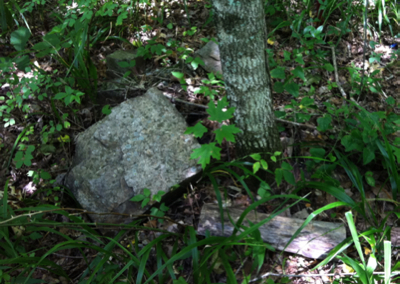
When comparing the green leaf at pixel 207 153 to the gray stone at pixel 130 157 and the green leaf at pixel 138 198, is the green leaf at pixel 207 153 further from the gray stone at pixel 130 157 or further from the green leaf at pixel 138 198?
the green leaf at pixel 138 198

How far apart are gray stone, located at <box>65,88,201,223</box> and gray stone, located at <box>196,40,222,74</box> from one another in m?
0.66

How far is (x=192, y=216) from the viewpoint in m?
2.17

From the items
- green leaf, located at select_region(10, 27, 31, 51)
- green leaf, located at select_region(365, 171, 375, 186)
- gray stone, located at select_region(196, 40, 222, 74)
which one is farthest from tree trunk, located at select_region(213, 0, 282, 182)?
green leaf, located at select_region(10, 27, 31, 51)

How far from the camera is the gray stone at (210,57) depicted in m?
2.94

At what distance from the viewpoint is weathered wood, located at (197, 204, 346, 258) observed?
183 cm

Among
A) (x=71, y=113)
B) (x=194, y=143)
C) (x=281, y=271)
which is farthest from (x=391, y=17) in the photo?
(x=71, y=113)

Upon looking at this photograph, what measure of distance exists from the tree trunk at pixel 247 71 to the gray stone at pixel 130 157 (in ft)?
1.70

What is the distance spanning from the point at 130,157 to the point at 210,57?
1343 millimetres

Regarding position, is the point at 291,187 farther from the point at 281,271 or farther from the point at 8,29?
the point at 8,29

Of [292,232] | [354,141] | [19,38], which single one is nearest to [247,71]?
[354,141]

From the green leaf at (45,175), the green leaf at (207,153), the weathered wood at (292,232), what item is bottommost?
the weathered wood at (292,232)

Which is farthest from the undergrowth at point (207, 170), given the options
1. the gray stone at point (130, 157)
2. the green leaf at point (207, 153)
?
the gray stone at point (130, 157)

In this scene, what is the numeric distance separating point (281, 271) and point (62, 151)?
2089 mm

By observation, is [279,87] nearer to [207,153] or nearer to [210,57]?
[207,153]
